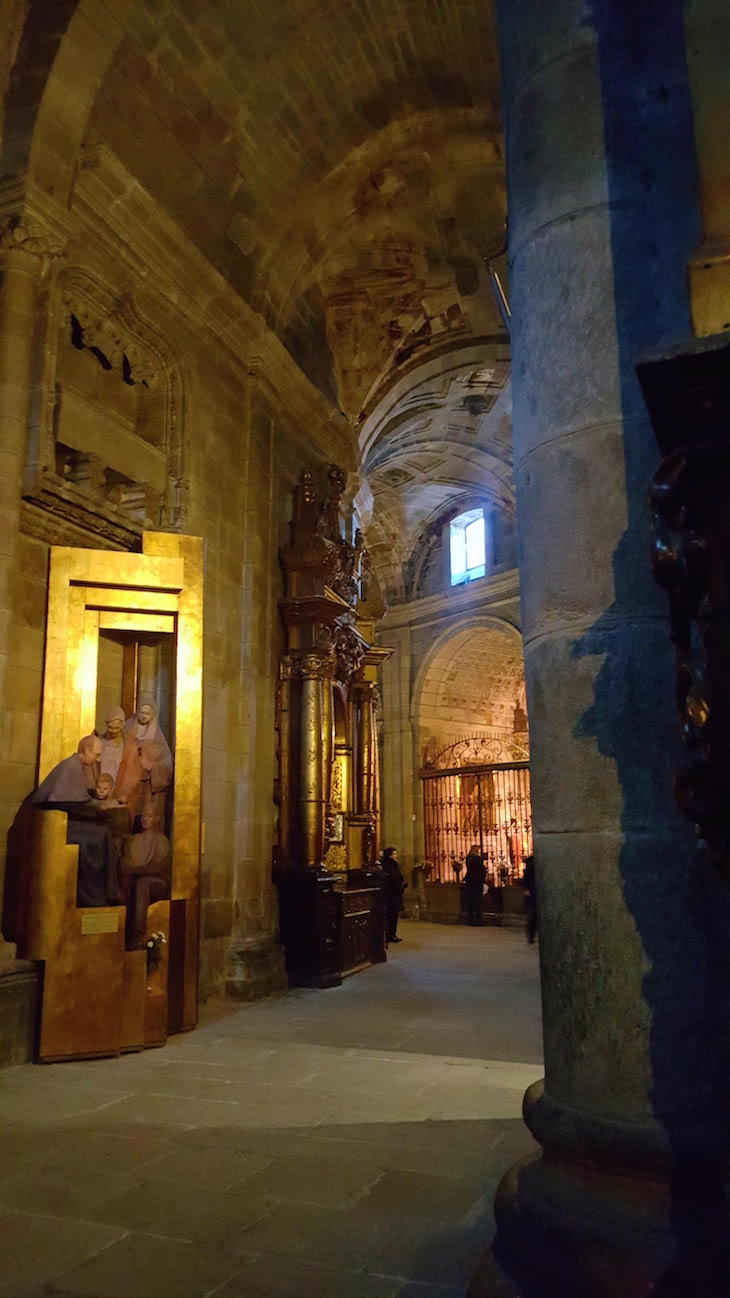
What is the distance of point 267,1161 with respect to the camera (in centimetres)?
355

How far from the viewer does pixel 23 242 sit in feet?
20.7

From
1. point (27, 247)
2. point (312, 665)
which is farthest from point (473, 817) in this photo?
point (27, 247)

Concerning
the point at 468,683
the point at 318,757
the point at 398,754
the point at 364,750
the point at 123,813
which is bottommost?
the point at 123,813

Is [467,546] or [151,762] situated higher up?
[467,546]

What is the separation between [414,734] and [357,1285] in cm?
1692

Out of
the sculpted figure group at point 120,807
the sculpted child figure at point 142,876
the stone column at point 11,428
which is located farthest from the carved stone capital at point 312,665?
the stone column at point 11,428

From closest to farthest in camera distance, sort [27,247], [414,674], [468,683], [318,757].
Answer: [27,247] < [318,757] < [414,674] < [468,683]

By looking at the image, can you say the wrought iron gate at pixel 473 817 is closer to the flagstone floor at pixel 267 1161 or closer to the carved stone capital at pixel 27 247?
the flagstone floor at pixel 267 1161

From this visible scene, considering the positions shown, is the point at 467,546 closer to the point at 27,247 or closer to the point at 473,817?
the point at 473,817

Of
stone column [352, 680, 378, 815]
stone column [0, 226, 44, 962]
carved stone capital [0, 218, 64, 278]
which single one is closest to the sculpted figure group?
stone column [0, 226, 44, 962]

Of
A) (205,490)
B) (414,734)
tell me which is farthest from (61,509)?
(414,734)

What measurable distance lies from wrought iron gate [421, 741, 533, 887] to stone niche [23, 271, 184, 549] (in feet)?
37.1

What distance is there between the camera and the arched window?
19625 millimetres

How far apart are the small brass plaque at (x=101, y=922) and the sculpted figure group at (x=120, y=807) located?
0.13 meters
